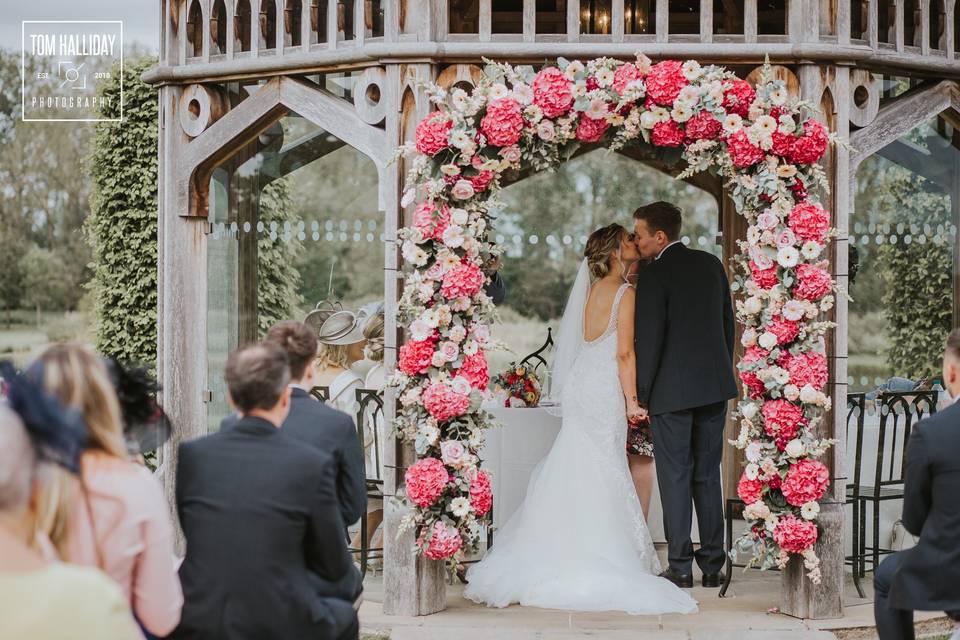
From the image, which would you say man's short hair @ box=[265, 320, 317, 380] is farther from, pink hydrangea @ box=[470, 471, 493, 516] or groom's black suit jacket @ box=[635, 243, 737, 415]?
groom's black suit jacket @ box=[635, 243, 737, 415]

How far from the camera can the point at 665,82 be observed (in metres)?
5.25

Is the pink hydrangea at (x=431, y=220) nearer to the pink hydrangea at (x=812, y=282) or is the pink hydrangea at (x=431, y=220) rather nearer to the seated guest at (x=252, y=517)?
the pink hydrangea at (x=812, y=282)

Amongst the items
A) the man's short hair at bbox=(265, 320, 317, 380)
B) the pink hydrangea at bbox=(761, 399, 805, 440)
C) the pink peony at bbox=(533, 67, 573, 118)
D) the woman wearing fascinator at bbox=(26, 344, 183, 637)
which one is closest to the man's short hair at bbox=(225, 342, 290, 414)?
the woman wearing fascinator at bbox=(26, 344, 183, 637)

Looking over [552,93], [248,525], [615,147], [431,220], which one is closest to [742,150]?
[615,147]

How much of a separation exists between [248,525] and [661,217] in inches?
140

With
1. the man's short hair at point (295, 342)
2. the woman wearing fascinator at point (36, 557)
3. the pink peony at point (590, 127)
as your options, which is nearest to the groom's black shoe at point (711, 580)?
the pink peony at point (590, 127)

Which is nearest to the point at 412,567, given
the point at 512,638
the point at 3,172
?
the point at 512,638

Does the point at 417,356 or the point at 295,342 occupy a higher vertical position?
the point at 295,342

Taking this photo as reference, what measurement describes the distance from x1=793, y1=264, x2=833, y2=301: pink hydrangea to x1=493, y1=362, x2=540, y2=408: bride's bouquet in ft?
6.26

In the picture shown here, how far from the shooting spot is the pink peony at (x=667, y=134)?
5.31 meters

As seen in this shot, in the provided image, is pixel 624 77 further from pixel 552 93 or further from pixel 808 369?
pixel 808 369

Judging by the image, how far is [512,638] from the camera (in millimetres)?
5230

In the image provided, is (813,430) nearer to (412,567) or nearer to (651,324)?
(651,324)

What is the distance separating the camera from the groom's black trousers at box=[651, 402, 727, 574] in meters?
5.96
